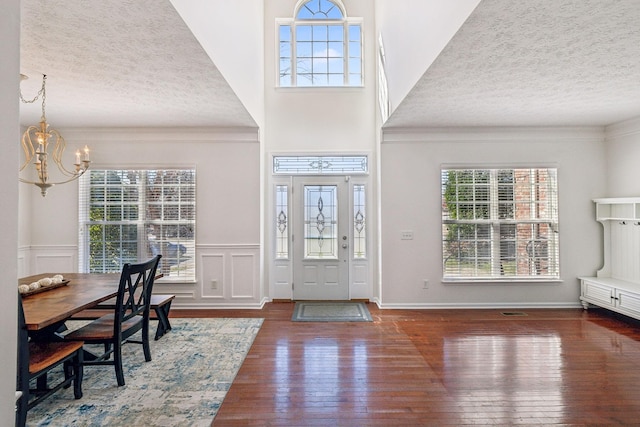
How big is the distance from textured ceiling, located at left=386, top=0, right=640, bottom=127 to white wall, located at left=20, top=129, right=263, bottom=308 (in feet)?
7.43

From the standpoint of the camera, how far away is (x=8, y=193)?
87 cm

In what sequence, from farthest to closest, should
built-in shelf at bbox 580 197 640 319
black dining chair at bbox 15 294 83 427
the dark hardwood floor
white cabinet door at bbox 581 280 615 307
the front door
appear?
1. the front door
2. white cabinet door at bbox 581 280 615 307
3. built-in shelf at bbox 580 197 640 319
4. the dark hardwood floor
5. black dining chair at bbox 15 294 83 427

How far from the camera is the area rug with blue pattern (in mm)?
2355

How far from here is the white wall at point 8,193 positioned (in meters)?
0.85

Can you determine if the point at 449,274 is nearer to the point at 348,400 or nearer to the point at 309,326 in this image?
the point at 309,326

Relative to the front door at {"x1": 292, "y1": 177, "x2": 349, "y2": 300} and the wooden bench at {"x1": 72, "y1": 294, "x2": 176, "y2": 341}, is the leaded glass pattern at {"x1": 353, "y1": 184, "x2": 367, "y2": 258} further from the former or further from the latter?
the wooden bench at {"x1": 72, "y1": 294, "x2": 176, "y2": 341}

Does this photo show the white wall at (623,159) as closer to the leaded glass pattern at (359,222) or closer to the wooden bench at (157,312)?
the leaded glass pattern at (359,222)

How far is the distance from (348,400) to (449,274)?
3.03 meters

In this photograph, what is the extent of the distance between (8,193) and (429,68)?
9.60 ft

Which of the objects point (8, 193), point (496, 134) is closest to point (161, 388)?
point (8, 193)

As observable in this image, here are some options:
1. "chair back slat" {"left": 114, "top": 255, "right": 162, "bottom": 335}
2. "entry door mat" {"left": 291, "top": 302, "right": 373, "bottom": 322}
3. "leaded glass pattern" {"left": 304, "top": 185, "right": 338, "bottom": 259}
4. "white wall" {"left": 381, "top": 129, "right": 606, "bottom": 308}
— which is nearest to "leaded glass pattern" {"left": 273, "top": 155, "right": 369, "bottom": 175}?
"leaded glass pattern" {"left": 304, "top": 185, "right": 338, "bottom": 259}

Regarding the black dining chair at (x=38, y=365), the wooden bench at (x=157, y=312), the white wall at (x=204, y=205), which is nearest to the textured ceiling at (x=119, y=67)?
the white wall at (x=204, y=205)

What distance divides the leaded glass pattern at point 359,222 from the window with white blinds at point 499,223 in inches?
45.5

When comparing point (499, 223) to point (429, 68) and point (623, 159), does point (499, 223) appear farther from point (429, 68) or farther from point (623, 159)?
point (429, 68)
